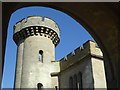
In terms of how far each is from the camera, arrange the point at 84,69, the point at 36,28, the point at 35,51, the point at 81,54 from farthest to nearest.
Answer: the point at 36,28 → the point at 35,51 → the point at 81,54 → the point at 84,69

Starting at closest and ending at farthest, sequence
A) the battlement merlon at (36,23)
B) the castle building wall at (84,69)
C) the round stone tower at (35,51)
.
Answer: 1. the castle building wall at (84,69)
2. the round stone tower at (35,51)
3. the battlement merlon at (36,23)

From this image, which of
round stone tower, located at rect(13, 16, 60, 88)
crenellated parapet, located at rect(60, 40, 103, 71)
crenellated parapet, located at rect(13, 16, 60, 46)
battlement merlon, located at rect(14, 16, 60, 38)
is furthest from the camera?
battlement merlon, located at rect(14, 16, 60, 38)

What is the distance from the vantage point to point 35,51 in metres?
20.4

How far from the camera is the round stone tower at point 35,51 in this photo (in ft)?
63.4

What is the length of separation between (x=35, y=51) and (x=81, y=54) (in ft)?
13.2

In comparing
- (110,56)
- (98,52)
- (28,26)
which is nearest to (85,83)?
(98,52)

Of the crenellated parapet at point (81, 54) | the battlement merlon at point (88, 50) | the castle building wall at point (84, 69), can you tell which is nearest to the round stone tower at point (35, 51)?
A: the crenellated parapet at point (81, 54)

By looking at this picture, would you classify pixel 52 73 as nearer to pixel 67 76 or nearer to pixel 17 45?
pixel 67 76

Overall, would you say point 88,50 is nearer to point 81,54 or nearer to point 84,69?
point 81,54

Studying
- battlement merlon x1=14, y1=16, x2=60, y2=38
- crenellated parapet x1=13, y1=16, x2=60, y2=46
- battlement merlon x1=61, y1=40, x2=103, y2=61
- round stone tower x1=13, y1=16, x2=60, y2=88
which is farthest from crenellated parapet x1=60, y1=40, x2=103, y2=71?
battlement merlon x1=14, y1=16, x2=60, y2=38

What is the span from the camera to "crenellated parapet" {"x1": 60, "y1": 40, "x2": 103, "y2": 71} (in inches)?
683

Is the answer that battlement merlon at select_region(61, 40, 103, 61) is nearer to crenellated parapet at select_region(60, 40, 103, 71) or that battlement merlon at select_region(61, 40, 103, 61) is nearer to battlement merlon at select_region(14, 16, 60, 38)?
crenellated parapet at select_region(60, 40, 103, 71)

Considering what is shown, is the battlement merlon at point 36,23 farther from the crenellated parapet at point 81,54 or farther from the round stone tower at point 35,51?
the crenellated parapet at point 81,54

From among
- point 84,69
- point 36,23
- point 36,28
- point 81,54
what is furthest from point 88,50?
point 36,23
